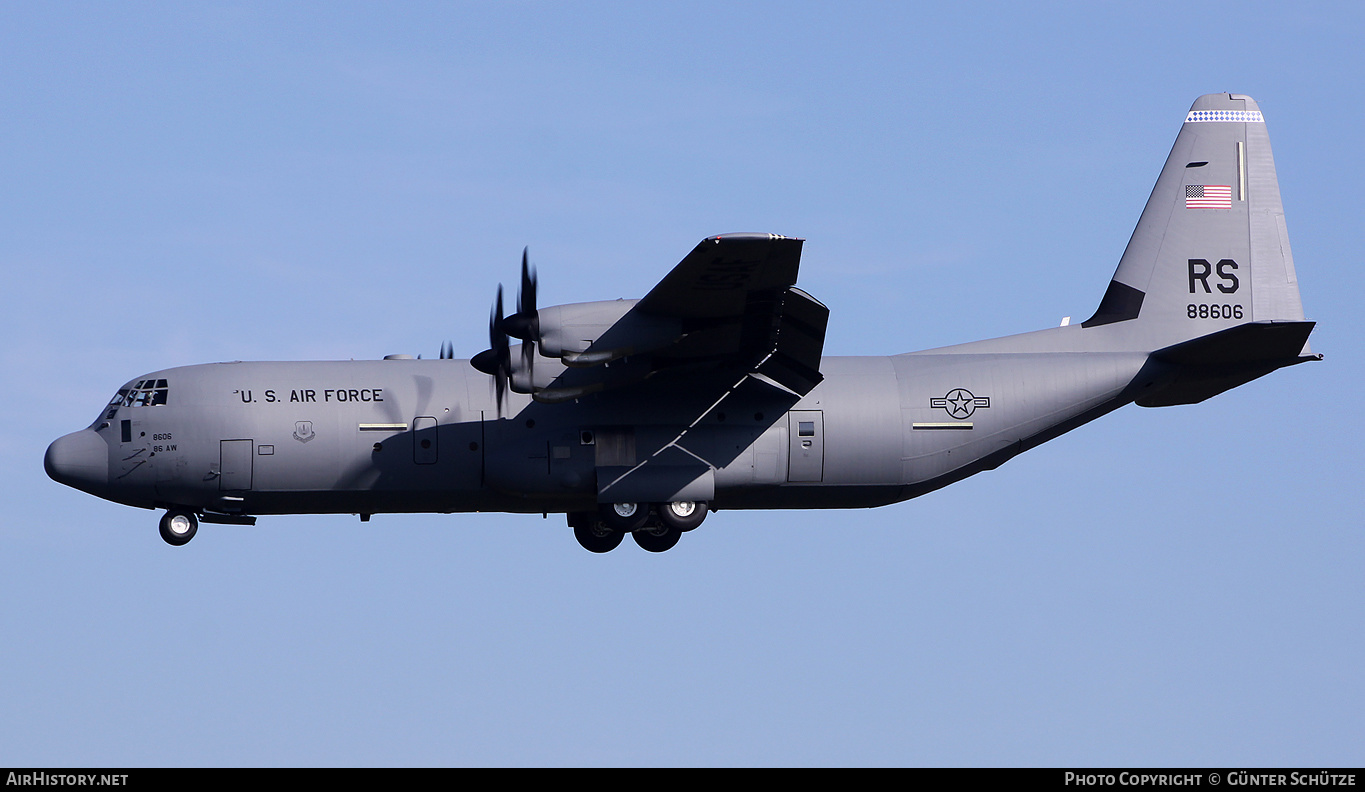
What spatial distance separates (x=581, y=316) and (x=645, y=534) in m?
5.36

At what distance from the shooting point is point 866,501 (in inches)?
995

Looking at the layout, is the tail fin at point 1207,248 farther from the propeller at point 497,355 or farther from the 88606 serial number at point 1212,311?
the propeller at point 497,355

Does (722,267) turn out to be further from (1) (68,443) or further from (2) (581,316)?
(1) (68,443)

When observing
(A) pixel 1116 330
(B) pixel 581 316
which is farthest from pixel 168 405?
(A) pixel 1116 330

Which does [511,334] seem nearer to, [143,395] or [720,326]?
[720,326]

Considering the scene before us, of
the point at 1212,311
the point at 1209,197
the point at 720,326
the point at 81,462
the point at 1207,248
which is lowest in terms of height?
the point at 81,462

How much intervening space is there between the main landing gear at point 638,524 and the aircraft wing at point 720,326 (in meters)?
2.07

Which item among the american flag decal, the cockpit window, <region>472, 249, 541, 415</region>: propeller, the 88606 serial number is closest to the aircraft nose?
the cockpit window

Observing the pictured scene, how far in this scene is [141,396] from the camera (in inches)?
974

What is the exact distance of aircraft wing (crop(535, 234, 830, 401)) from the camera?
20.6 m

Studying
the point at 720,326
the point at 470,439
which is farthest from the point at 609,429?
the point at 720,326

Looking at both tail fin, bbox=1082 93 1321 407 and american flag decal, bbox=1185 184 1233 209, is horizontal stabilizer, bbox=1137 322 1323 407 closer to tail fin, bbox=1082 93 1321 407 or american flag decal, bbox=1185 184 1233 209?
tail fin, bbox=1082 93 1321 407

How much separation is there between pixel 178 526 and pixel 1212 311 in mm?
17285
